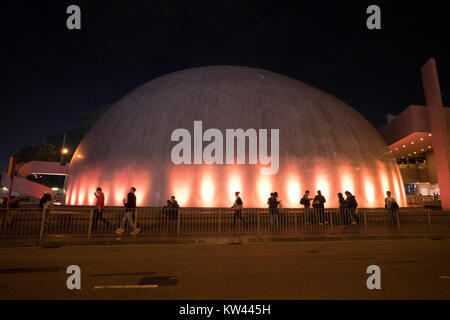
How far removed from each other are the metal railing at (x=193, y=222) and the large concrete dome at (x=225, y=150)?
16.0 ft

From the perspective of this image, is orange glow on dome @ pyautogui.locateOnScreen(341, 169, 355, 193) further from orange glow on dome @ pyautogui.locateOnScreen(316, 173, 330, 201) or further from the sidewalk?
the sidewalk

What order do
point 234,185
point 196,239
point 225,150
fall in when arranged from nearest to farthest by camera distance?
1. point 196,239
2. point 234,185
3. point 225,150

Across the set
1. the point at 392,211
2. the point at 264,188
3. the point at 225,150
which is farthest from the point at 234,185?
the point at 392,211

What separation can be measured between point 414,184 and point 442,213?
41001 millimetres

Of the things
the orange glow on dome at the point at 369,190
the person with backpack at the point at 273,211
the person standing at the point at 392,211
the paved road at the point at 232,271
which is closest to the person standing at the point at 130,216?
the paved road at the point at 232,271

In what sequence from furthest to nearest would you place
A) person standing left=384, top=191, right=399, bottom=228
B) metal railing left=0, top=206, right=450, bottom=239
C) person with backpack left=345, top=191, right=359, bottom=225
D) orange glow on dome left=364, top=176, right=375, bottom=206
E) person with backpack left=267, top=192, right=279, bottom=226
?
orange glow on dome left=364, top=176, right=375, bottom=206
person with backpack left=345, top=191, right=359, bottom=225
person standing left=384, top=191, right=399, bottom=228
person with backpack left=267, top=192, right=279, bottom=226
metal railing left=0, top=206, right=450, bottom=239

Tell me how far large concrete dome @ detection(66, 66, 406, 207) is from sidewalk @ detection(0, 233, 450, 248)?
7258mm

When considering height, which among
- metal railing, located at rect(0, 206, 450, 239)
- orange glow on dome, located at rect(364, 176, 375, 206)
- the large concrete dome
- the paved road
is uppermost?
the large concrete dome

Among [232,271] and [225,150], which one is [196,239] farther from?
[225,150]

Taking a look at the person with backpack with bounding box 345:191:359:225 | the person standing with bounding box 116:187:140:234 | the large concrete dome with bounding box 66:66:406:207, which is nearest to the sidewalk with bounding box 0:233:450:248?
the person standing with bounding box 116:187:140:234

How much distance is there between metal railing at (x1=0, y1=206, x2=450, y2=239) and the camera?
10969 millimetres

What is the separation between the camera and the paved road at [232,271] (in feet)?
14.3

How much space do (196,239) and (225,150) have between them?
9.53 metres

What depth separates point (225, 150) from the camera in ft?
62.7
